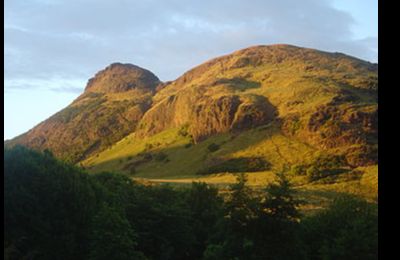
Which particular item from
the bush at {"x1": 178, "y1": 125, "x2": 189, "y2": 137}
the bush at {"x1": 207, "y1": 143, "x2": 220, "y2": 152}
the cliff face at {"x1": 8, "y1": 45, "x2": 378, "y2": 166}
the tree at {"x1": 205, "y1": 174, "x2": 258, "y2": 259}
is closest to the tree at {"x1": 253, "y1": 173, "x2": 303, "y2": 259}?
the tree at {"x1": 205, "y1": 174, "x2": 258, "y2": 259}

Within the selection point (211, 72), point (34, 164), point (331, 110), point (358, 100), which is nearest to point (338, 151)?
point (331, 110)

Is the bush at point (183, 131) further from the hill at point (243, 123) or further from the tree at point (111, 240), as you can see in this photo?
the tree at point (111, 240)

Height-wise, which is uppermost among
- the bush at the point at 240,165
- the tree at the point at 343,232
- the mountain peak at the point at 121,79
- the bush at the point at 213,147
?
the mountain peak at the point at 121,79

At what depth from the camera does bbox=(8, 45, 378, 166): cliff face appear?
3068 inches

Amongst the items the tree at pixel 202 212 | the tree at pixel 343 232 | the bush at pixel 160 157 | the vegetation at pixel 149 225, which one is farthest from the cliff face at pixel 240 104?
the vegetation at pixel 149 225

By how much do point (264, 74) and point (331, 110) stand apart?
126 ft

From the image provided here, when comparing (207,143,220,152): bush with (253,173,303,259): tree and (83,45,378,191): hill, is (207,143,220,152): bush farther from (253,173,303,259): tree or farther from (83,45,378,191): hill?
(253,173,303,259): tree

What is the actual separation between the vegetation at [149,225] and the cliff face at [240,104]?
39888 millimetres

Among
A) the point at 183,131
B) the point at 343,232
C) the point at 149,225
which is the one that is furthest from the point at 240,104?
the point at 343,232

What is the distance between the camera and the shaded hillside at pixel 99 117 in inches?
5443

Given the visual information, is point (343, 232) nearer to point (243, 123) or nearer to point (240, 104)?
point (243, 123)

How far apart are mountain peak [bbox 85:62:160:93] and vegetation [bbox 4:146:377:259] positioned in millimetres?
135820

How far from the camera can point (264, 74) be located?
4604 inches

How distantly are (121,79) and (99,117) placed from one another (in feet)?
98.1
